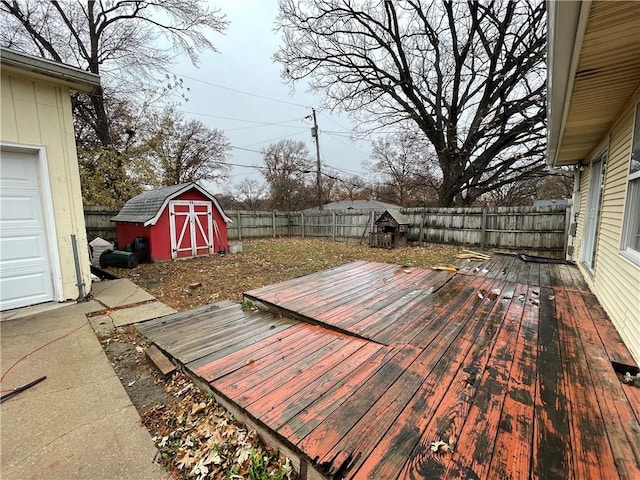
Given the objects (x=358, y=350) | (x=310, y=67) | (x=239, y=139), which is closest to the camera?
(x=358, y=350)

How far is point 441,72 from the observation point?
36.0 ft

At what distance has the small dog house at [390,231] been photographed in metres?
9.44

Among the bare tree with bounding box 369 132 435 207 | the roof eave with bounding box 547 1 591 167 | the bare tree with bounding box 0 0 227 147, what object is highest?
the bare tree with bounding box 0 0 227 147

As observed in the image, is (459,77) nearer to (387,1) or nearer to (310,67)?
(387,1)

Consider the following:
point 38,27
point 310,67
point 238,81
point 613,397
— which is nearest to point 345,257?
point 613,397

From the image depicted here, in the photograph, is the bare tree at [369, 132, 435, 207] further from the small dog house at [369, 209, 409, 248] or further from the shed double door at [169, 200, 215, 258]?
the shed double door at [169, 200, 215, 258]

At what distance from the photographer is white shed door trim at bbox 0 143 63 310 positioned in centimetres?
333

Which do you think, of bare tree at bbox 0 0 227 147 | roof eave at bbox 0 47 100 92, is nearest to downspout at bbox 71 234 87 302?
roof eave at bbox 0 47 100 92

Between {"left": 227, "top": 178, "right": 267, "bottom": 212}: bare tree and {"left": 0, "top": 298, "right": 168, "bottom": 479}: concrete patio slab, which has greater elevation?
{"left": 227, "top": 178, "right": 267, "bottom": 212}: bare tree

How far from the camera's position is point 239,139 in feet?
60.4

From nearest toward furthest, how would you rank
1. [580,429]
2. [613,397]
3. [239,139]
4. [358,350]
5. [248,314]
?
[580,429]
[613,397]
[358,350]
[248,314]
[239,139]

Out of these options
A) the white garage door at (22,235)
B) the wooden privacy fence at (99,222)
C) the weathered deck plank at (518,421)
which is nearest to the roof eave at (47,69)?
the white garage door at (22,235)

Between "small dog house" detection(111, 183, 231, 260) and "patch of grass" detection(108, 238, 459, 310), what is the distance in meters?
0.53

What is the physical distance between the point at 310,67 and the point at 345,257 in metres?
8.87
